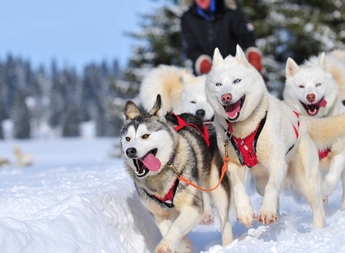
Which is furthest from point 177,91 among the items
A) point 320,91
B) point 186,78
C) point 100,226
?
point 100,226

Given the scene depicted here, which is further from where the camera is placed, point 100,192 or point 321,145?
point 321,145

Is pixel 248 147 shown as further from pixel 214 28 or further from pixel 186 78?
pixel 214 28

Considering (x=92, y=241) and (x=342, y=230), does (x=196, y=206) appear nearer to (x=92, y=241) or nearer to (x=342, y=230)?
(x=92, y=241)

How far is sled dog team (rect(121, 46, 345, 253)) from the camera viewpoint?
12.7ft

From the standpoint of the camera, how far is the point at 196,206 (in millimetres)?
3916

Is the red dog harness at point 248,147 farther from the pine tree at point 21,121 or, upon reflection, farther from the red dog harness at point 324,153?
the pine tree at point 21,121

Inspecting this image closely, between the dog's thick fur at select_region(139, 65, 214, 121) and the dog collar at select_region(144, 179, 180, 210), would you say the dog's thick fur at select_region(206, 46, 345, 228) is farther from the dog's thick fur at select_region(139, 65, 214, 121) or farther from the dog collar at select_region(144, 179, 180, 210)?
the dog's thick fur at select_region(139, 65, 214, 121)

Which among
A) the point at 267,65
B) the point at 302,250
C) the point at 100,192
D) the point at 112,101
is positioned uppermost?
the point at 302,250

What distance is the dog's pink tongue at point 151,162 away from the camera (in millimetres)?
3869

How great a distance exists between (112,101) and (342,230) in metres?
14.6

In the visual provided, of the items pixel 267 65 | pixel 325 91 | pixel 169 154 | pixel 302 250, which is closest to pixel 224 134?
pixel 169 154

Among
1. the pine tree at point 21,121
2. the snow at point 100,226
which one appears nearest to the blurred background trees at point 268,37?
the snow at point 100,226

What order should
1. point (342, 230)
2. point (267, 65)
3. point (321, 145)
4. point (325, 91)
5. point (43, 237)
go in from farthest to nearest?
1. point (267, 65)
2. point (325, 91)
3. point (321, 145)
4. point (342, 230)
5. point (43, 237)

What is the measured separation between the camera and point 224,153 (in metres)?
4.12
